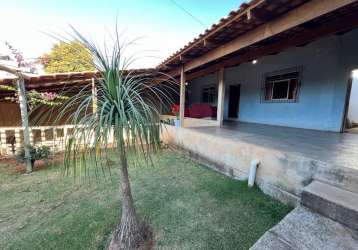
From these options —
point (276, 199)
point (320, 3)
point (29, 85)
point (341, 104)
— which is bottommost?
point (276, 199)

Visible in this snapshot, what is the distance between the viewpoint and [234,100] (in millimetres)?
8961

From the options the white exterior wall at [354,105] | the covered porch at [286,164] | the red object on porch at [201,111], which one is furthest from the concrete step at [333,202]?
the red object on porch at [201,111]

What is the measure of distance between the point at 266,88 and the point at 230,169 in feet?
15.7

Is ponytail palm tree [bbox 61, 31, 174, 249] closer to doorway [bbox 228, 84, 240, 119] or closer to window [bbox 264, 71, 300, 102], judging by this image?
window [bbox 264, 71, 300, 102]

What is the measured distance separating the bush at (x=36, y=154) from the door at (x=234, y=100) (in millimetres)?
7467

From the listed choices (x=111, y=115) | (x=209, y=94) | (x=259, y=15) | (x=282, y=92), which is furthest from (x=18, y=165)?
(x=209, y=94)

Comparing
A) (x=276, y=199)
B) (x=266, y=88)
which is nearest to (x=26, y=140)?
(x=276, y=199)

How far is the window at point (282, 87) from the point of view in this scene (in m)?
5.95

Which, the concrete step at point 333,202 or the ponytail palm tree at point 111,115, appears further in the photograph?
the concrete step at point 333,202

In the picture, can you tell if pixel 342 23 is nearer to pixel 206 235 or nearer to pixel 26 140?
pixel 206 235

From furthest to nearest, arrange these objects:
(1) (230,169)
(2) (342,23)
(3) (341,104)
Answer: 1. (3) (341,104)
2. (1) (230,169)
3. (2) (342,23)

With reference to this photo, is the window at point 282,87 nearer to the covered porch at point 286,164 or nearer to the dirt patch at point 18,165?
the covered porch at point 286,164

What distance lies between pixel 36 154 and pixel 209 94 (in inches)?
333

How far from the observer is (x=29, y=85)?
18.7 feet
